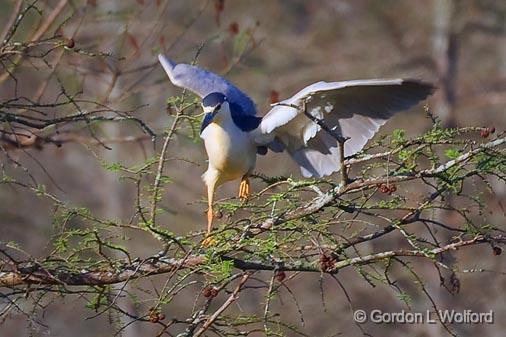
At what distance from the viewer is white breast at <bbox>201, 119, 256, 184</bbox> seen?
4.77 m

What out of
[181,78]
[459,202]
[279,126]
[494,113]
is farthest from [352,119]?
[494,113]

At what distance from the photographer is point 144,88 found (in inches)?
230

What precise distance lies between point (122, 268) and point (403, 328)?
955cm

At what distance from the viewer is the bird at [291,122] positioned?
4.39 meters

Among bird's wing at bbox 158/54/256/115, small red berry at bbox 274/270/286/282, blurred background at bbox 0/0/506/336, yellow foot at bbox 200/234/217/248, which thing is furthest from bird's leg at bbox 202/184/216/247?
blurred background at bbox 0/0/506/336

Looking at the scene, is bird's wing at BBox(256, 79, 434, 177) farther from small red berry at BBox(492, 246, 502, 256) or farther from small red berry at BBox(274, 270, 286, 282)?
small red berry at BBox(492, 246, 502, 256)

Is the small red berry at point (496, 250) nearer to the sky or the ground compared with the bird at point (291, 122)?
nearer to the ground

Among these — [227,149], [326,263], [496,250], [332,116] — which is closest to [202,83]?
[227,149]

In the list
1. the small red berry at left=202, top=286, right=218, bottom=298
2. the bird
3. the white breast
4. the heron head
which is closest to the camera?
the small red berry at left=202, top=286, right=218, bottom=298

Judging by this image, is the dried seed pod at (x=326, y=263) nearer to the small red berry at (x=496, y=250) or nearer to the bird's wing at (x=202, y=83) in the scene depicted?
the small red berry at (x=496, y=250)

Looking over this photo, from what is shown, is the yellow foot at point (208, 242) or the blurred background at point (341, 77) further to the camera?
the blurred background at point (341, 77)

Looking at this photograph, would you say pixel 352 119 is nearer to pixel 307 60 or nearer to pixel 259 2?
pixel 307 60

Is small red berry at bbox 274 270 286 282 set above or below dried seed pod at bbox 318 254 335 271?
above

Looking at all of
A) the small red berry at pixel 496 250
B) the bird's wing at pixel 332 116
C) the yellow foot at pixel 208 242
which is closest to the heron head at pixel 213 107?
the bird's wing at pixel 332 116
